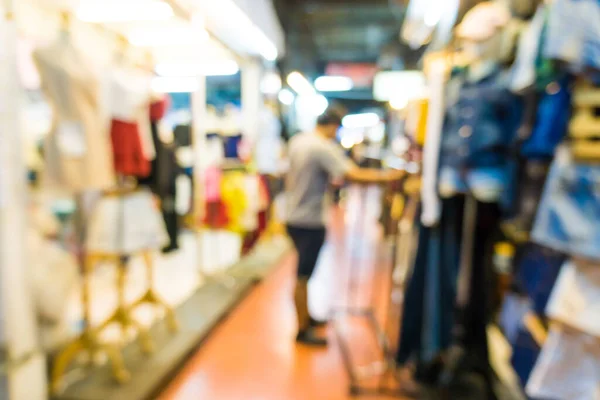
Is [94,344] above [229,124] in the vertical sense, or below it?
below

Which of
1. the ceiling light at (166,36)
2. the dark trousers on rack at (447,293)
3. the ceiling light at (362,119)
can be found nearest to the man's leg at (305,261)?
the dark trousers on rack at (447,293)

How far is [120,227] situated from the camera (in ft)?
8.00

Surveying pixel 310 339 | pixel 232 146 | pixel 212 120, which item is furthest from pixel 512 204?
pixel 212 120

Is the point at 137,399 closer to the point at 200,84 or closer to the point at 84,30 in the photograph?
the point at 84,30

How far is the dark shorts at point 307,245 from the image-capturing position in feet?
10.7

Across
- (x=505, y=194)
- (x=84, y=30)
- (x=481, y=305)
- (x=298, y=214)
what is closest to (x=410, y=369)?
(x=481, y=305)

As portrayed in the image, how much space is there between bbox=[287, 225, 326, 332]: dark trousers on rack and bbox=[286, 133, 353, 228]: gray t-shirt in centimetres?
7

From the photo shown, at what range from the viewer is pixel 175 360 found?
2.81 m

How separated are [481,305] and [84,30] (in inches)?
105

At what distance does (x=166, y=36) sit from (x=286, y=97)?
17.2 feet

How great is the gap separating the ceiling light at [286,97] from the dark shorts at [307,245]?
13.9 feet

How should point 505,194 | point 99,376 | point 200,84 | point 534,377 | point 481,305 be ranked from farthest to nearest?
point 200,84
point 99,376
point 481,305
point 505,194
point 534,377

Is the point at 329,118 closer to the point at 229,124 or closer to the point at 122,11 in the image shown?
the point at 122,11

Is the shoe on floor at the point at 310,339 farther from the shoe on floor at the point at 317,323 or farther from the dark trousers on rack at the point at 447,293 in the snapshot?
the dark trousers on rack at the point at 447,293
